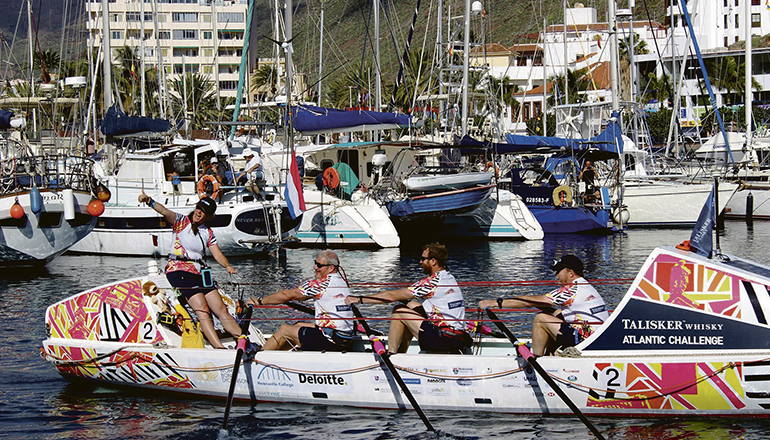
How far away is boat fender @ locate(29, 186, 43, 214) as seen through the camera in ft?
65.7

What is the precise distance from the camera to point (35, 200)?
789 inches

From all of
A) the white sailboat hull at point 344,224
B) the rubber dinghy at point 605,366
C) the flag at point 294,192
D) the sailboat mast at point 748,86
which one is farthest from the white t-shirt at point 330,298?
the sailboat mast at point 748,86

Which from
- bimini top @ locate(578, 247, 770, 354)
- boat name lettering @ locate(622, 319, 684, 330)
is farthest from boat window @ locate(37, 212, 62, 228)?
boat name lettering @ locate(622, 319, 684, 330)

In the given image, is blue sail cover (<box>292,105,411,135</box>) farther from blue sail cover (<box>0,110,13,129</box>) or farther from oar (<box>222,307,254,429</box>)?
oar (<box>222,307,254,429</box>)

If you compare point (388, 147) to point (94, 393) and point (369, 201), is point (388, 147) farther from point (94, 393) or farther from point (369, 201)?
point (94, 393)

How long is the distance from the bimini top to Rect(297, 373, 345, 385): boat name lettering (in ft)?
8.64

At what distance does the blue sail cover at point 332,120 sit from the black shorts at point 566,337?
1811cm

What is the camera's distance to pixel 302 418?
30.6 feet

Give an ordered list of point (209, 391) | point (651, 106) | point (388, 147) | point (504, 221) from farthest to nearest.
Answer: point (651, 106), point (388, 147), point (504, 221), point (209, 391)

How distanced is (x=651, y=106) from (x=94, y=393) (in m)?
63.8

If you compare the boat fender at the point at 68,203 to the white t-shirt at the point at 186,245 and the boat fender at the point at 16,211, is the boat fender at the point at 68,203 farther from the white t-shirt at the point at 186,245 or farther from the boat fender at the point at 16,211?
the white t-shirt at the point at 186,245

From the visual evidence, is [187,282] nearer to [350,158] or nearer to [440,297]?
[440,297]

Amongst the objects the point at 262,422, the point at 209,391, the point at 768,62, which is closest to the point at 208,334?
the point at 209,391

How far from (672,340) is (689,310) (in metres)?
0.34
